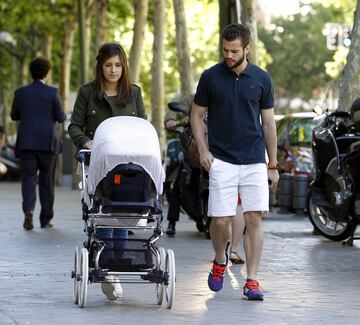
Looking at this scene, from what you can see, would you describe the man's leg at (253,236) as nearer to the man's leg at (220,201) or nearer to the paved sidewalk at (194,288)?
the man's leg at (220,201)

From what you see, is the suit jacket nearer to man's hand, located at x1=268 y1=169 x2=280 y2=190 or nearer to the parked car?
the parked car

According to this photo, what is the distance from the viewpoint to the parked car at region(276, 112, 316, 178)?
69.0ft

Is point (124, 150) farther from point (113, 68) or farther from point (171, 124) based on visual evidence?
point (171, 124)

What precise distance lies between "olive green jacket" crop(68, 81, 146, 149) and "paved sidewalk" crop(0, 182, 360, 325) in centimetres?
120

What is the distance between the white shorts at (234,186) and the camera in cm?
999

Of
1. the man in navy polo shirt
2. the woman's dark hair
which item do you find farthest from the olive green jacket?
the man in navy polo shirt

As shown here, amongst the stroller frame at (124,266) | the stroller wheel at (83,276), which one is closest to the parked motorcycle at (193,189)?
the stroller frame at (124,266)

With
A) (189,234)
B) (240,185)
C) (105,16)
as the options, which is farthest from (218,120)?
(105,16)

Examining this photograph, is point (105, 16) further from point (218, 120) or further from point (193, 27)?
point (218, 120)

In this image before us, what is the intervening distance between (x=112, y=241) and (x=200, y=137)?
1.05 metres

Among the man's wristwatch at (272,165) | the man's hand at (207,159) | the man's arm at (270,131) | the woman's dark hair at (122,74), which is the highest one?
the woman's dark hair at (122,74)

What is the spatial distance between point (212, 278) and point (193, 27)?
37492 millimetres

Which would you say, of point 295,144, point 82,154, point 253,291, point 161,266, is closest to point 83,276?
point 161,266

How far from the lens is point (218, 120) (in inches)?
396
